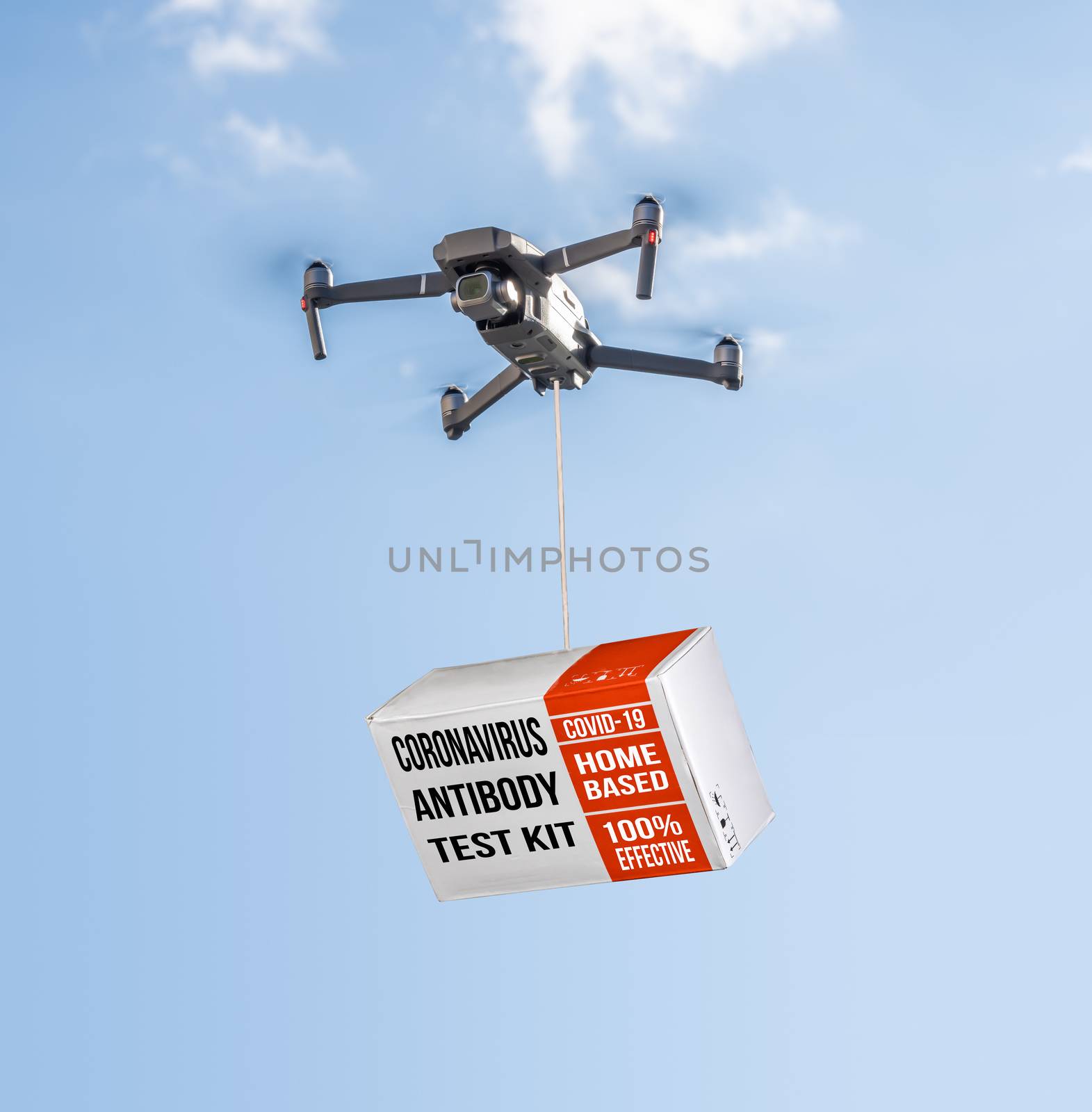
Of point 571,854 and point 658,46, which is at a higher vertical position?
point 658,46

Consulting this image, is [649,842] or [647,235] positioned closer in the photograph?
[649,842]

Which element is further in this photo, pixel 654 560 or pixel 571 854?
pixel 654 560

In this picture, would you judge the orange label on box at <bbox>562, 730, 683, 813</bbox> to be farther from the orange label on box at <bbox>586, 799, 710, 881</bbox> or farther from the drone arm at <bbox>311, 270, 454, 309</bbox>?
the drone arm at <bbox>311, 270, 454, 309</bbox>

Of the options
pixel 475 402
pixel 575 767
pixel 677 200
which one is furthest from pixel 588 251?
pixel 575 767

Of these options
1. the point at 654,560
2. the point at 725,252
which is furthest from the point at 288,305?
the point at 654,560

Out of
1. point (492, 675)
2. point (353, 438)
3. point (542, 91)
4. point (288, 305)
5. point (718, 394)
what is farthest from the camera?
point (353, 438)

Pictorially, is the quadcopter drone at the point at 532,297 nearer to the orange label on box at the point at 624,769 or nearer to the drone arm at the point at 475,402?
the drone arm at the point at 475,402

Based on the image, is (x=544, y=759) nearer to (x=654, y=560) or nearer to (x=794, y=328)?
(x=794, y=328)

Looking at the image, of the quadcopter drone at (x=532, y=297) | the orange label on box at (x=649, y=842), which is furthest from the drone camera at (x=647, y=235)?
the orange label on box at (x=649, y=842)

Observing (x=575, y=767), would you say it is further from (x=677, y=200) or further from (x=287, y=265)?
(x=287, y=265)
